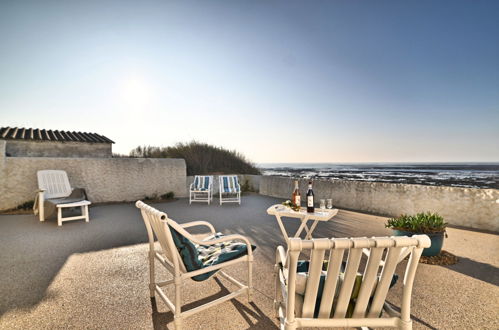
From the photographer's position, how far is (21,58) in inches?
250

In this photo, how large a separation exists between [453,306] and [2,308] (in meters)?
3.74

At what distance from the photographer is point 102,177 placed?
7.24m

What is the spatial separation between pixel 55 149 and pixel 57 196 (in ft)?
18.8

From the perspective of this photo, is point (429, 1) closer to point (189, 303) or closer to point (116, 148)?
point (189, 303)

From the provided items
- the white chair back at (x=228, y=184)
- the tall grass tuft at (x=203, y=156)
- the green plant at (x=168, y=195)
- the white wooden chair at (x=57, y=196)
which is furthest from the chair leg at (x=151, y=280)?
the tall grass tuft at (x=203, y=156)

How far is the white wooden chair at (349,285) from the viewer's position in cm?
103

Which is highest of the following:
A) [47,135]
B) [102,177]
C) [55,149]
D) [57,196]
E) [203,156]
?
[47,135]

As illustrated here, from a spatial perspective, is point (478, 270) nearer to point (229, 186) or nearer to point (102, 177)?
point (229, 186)

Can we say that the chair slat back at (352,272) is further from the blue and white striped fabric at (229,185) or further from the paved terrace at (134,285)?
the blue and white striped fabric at (229,185)

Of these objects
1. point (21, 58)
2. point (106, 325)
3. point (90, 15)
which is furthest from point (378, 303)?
point (21, 58)

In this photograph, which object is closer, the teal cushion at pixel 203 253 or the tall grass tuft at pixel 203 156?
the teal cushion at pixel 203 253

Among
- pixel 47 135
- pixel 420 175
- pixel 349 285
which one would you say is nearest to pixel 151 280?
pixel 349 285

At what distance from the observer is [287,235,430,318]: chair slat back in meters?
1.01

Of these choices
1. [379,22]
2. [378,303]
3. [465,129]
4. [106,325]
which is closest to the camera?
[378,303]
